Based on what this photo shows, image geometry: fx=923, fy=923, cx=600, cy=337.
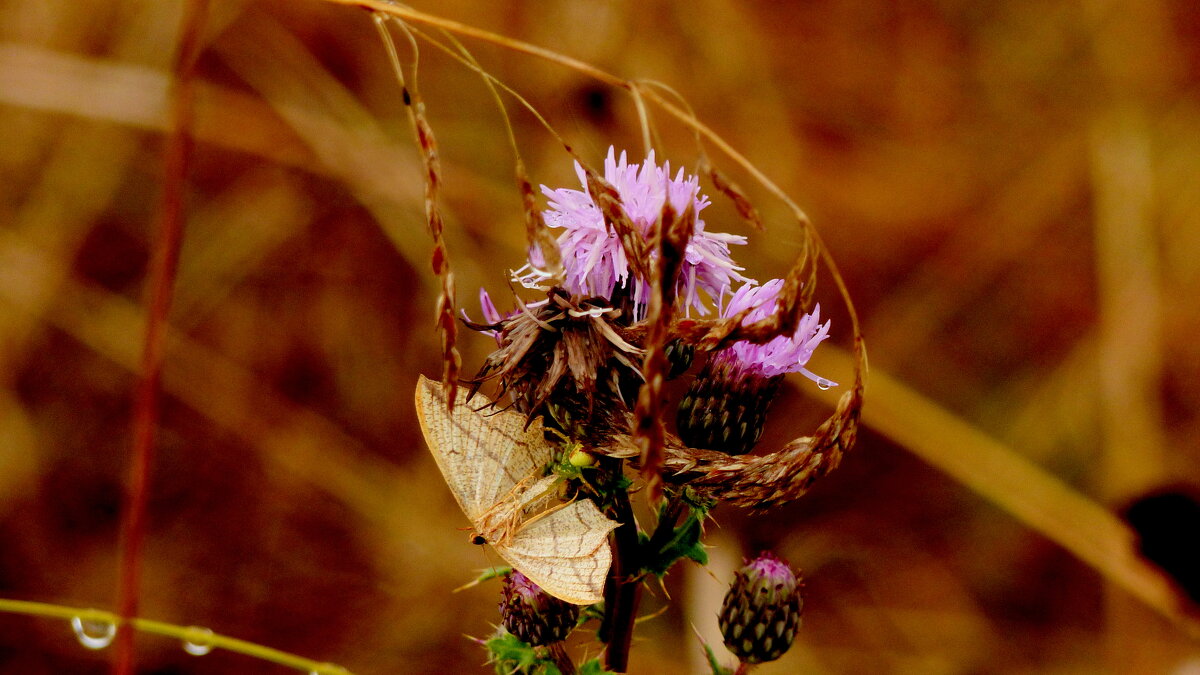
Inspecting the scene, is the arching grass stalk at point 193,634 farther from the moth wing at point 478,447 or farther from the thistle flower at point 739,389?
the thistle flower at point 739,389

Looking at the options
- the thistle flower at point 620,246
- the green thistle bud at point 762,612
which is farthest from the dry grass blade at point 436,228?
the green thistle bud at point 762,612

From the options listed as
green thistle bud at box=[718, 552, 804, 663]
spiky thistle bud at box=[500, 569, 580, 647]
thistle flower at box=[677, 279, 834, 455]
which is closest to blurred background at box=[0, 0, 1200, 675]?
green thistle bud at box=[718, 552, 804, 663]

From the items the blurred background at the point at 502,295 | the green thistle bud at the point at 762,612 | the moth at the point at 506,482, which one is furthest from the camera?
the blurred background at the point at 502,295

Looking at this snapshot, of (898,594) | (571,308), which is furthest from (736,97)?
(571,308)

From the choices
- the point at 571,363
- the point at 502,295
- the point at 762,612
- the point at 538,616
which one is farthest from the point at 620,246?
the point at 502,295

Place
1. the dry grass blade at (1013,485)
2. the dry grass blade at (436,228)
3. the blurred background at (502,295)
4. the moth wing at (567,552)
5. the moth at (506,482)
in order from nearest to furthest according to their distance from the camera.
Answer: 1. the dry grass blade at (436,228)
2. the moth wing at (567,552)
3. the moth at (506,482)
4. the dry grass blade at (1013,485)
5. the blurred background at (502,295)

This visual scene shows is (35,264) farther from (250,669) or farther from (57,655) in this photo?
(250,669)

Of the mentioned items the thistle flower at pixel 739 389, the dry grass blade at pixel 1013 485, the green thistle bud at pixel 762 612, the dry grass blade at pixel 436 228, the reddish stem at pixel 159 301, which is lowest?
the dry grass blade at pixel 1013 485

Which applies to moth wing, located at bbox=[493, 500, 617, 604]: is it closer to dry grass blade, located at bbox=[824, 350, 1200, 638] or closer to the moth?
the moth
